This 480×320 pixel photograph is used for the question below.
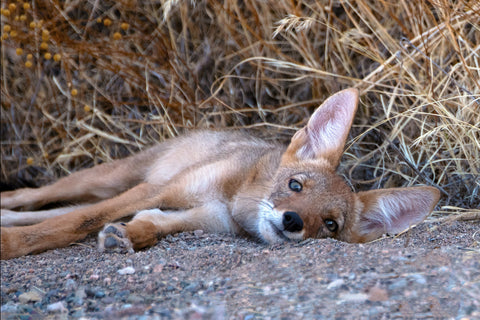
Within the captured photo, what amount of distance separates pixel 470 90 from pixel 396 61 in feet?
2.07

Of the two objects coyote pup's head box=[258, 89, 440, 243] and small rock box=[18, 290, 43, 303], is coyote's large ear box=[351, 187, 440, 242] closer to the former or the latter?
coyote pup's head box=[258, 89, 440, 243]

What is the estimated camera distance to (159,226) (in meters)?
3.37

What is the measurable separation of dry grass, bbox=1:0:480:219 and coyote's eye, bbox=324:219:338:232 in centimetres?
94

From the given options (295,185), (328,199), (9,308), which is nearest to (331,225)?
(328,199)

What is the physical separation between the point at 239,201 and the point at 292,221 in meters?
0.63

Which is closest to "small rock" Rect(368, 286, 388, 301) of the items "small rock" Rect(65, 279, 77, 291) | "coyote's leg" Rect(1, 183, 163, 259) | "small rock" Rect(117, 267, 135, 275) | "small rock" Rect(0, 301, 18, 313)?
"small rock" Rect(117, 267, 135, 275)

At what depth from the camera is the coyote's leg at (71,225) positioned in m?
3.05

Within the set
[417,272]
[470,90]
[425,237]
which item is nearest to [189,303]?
[417,272]

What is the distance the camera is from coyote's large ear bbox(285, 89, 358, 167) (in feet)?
11.1

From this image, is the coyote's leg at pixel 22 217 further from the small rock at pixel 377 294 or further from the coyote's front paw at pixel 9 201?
the small rock at pixel 377 294

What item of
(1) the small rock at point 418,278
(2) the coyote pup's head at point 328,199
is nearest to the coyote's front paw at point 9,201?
(2) the coyote pup's head at point 328,199

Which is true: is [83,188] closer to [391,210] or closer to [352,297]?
[391,210]

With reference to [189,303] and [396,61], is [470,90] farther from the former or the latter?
[189,303]

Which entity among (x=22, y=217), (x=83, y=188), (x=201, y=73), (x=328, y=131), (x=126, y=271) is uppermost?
(x=201, y=73)
